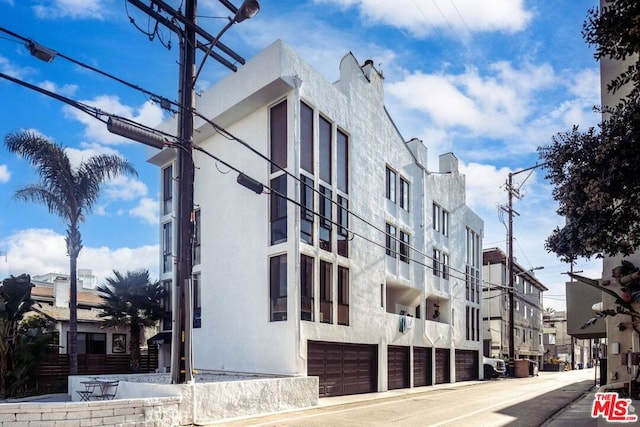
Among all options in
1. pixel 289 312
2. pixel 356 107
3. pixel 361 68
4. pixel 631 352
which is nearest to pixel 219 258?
pixel 289 312

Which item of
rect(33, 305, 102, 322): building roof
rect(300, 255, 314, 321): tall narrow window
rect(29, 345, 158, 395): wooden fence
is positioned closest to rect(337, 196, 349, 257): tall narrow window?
rect(300, 255, 314, 321): tall narrow window

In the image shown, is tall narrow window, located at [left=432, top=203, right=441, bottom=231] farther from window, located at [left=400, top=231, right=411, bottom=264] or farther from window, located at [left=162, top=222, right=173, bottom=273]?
window, located at [left=162, top=222, right=173, bottom=273]

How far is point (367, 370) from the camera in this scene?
76.7 feet

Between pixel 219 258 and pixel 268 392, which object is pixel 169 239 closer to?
pixel 219 258

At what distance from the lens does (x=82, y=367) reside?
84.0ft

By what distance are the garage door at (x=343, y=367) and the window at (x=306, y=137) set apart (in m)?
6.39

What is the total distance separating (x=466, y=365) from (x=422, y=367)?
24.8ft

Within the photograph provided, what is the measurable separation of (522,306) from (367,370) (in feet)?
129

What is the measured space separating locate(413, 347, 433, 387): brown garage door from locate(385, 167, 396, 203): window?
24.7 ft

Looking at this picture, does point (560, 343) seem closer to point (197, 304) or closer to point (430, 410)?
point (197, 304)

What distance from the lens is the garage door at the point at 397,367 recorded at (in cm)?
2516

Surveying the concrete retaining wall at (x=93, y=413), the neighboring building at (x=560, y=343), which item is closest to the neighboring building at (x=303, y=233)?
the concrete retaining wall at (x=93, y=413)

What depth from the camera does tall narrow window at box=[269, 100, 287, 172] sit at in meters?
20.5

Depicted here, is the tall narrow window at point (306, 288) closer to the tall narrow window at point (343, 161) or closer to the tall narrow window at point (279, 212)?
the tall narrow window at point (279, 212)
